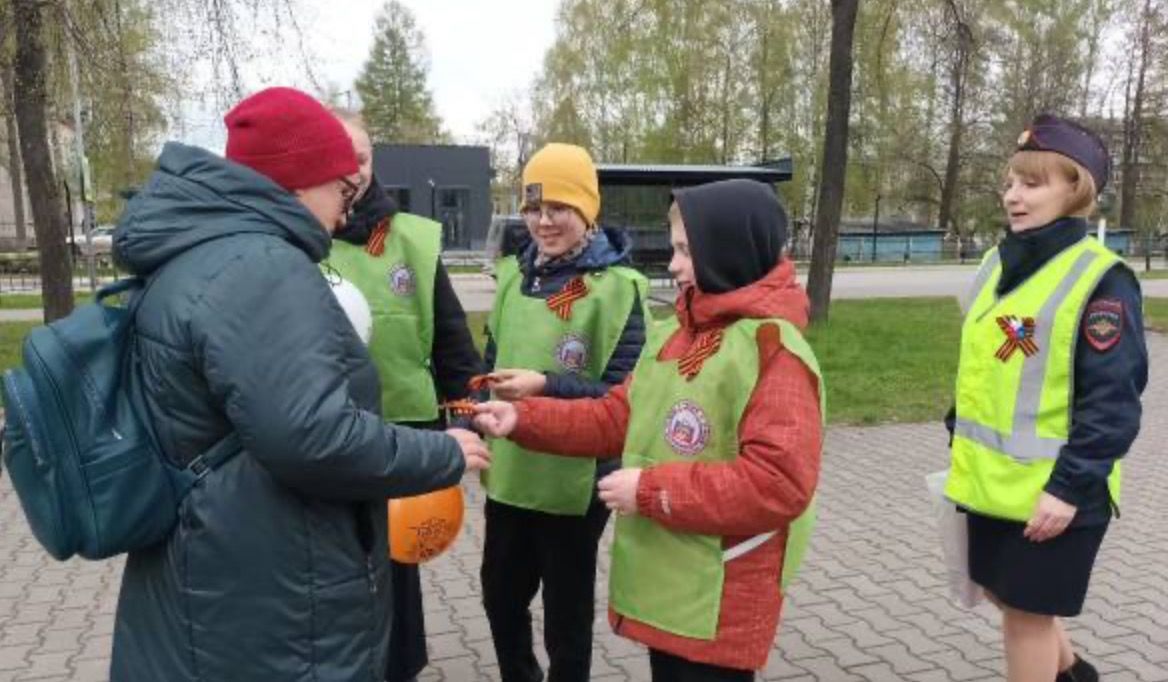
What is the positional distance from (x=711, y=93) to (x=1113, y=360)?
123 ft

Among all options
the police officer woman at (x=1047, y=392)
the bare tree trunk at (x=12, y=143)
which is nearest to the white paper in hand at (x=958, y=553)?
the police officer woman at (x=1047, y=392)

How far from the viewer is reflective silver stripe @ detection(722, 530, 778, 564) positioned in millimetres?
2070

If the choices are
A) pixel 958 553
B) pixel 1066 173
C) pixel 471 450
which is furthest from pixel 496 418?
pixel 1066 173

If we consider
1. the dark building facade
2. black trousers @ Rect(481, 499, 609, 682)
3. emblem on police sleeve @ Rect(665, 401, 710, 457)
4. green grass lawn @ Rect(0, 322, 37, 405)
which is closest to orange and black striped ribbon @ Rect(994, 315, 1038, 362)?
emblem on police sleeve @ Rect(665, 401, 710, 457)

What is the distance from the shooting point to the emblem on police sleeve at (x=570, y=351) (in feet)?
9.26

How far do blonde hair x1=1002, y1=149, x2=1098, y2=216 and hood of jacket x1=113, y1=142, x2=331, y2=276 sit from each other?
1.83 metres

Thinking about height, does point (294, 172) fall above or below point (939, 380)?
above

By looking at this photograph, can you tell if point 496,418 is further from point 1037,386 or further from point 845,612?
point 845,612

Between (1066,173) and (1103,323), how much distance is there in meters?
0.39

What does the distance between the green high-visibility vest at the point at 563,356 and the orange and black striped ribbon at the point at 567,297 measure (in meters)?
0.01

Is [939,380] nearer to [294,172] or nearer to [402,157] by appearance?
[294,172]

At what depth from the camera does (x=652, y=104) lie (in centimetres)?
3941

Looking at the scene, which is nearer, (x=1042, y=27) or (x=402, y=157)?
(x=402, y=157)

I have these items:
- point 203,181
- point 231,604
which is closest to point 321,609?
point 231,604
